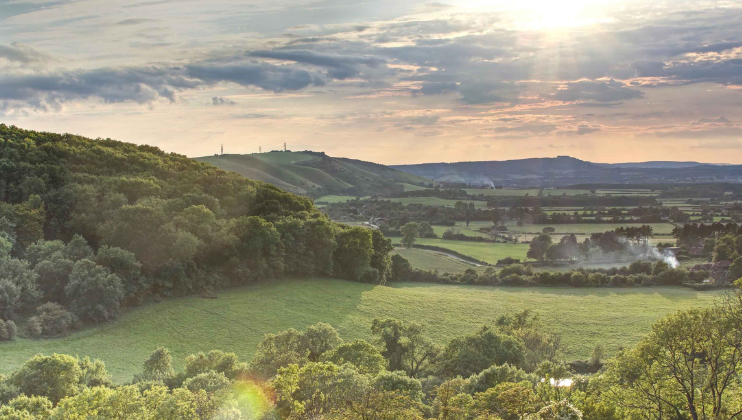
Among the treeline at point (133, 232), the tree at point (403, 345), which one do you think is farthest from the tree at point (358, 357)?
the treeline at point (133, 232)

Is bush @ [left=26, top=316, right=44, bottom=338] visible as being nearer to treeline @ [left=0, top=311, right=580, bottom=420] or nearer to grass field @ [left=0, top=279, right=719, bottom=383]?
grass field @ [left=0, top=279, right=719, bottom=383]

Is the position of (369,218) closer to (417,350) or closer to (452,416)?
(417,350)

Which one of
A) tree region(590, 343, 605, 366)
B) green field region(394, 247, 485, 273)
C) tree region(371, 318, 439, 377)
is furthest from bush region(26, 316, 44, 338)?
green field region(394, 247, 485, 273)

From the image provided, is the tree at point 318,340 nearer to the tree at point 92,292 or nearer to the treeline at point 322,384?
the treeline at point 322,384

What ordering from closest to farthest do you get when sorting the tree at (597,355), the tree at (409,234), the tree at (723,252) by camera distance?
the tree at (597,355) < the tree at (723,252) < the tree at (409,234)

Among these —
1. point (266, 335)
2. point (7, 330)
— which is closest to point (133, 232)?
point (7, 330)

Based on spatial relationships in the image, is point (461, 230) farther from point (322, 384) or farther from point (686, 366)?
point (686, 366)

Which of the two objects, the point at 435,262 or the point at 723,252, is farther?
the point at 435,262
